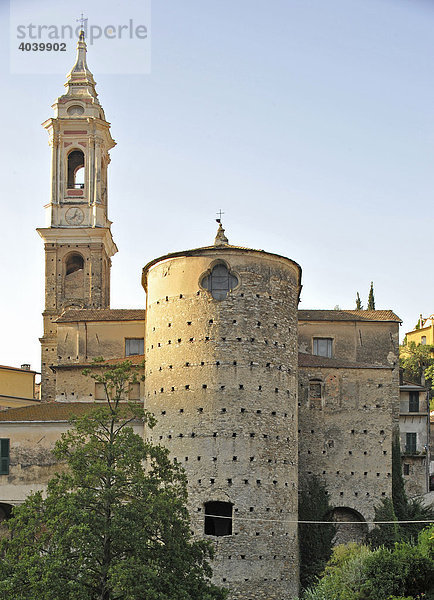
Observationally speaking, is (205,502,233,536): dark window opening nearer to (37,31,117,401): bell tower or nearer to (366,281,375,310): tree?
(37,31,117,401): bell tower

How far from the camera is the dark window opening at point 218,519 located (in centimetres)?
3572

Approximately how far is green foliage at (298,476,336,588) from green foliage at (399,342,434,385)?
104ft

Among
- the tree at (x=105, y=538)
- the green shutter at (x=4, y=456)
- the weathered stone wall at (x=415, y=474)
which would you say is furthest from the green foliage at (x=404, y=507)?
the green shutter at (x=4, y=456)

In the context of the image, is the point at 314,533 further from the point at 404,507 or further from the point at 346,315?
the point at 346,315

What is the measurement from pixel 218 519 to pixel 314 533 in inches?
194

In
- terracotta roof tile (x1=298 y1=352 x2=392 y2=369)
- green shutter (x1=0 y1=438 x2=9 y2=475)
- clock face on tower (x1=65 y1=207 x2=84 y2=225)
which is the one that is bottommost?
green shutter (x1=0 y1=438 x2=9 y2=475)

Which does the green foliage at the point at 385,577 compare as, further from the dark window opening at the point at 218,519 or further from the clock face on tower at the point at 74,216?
the clock face on tower at the point at 74,216

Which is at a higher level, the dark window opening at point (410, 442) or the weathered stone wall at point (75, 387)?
the weathered stone wall at point (75, 387)

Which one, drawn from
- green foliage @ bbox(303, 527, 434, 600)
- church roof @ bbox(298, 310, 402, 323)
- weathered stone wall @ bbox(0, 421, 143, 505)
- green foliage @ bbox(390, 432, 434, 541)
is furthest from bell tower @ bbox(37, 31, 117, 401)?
green foliage @ bbox(303, 527, 434, 600)

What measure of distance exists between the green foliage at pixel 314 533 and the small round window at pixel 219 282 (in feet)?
29.8

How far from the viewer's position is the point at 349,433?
41.4 meters

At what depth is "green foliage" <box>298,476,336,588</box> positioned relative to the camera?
38062 millimetres

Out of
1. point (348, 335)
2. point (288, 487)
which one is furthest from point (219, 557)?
point (348, 335)

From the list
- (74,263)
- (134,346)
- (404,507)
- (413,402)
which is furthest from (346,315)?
(74,263)
